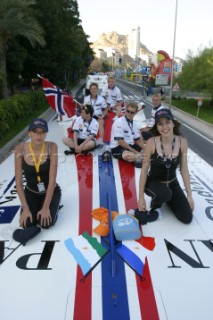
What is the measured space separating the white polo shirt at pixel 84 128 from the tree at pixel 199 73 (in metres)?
23.9

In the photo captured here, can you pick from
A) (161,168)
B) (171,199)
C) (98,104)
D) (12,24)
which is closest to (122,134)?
(161,168)

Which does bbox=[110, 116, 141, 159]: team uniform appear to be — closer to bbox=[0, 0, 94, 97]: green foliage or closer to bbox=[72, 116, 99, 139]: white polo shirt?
bbox=[72, 116, 99, 139]: white polo shirt

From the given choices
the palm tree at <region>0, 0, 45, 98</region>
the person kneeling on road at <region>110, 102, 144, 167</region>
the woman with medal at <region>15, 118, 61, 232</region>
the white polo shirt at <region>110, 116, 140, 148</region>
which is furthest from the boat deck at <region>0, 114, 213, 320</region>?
the palm tree at <region>0, 0, 45, 98</region>

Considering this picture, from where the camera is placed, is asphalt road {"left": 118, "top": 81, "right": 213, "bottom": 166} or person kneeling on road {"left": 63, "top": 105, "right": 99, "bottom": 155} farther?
asphalt road {"left": 118, "top": 81, "right": 213, "bottom": 166}

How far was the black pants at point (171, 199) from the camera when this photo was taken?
324 cm

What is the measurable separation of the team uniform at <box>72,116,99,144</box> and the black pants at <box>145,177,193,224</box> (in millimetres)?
2531

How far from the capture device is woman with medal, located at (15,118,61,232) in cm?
328

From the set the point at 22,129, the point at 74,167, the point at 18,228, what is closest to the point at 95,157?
the point at 74,167

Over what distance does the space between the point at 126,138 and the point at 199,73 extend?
25.7 metres

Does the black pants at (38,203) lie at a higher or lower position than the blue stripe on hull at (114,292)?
higher

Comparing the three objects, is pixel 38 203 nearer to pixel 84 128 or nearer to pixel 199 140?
pixel 84 128

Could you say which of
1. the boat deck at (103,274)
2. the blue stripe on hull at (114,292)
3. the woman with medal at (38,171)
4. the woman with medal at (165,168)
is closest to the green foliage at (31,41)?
the woman with medal at (38,171)

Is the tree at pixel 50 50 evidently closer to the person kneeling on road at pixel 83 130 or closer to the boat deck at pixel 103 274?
the person kneeling on road at pixel 83 130

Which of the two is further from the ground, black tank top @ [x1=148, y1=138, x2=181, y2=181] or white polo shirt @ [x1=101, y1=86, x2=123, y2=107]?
white polo shirt @ [x1=101, y1=86, x2=123, y2=107]
